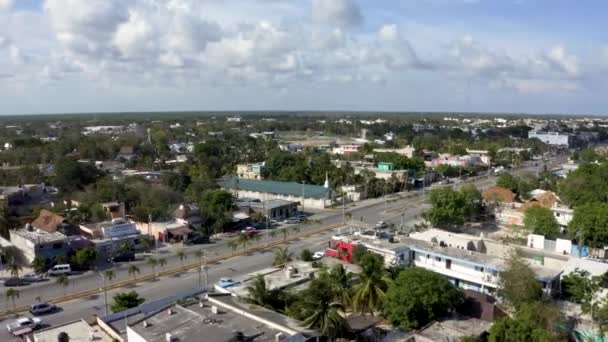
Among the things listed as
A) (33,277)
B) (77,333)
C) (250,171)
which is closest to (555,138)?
(250,171)

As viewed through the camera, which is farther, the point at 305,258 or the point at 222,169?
the point at 222,169

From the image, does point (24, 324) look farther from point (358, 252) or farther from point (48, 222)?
point (358, 252)

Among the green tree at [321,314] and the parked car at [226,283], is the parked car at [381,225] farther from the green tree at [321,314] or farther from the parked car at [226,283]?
the green tree at [321,314]

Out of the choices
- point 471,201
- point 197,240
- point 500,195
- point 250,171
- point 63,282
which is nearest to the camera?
point 63,282

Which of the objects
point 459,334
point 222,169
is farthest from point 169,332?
point 222,169

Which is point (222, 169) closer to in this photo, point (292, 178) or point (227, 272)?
point (292, 178)

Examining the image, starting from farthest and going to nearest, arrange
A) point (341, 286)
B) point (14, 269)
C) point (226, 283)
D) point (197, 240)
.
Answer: point (197, 240)
point (14, 269)
point (226, 283)
point (341, 286)

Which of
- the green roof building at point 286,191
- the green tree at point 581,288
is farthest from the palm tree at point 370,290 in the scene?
the green roof building at point 286,191
